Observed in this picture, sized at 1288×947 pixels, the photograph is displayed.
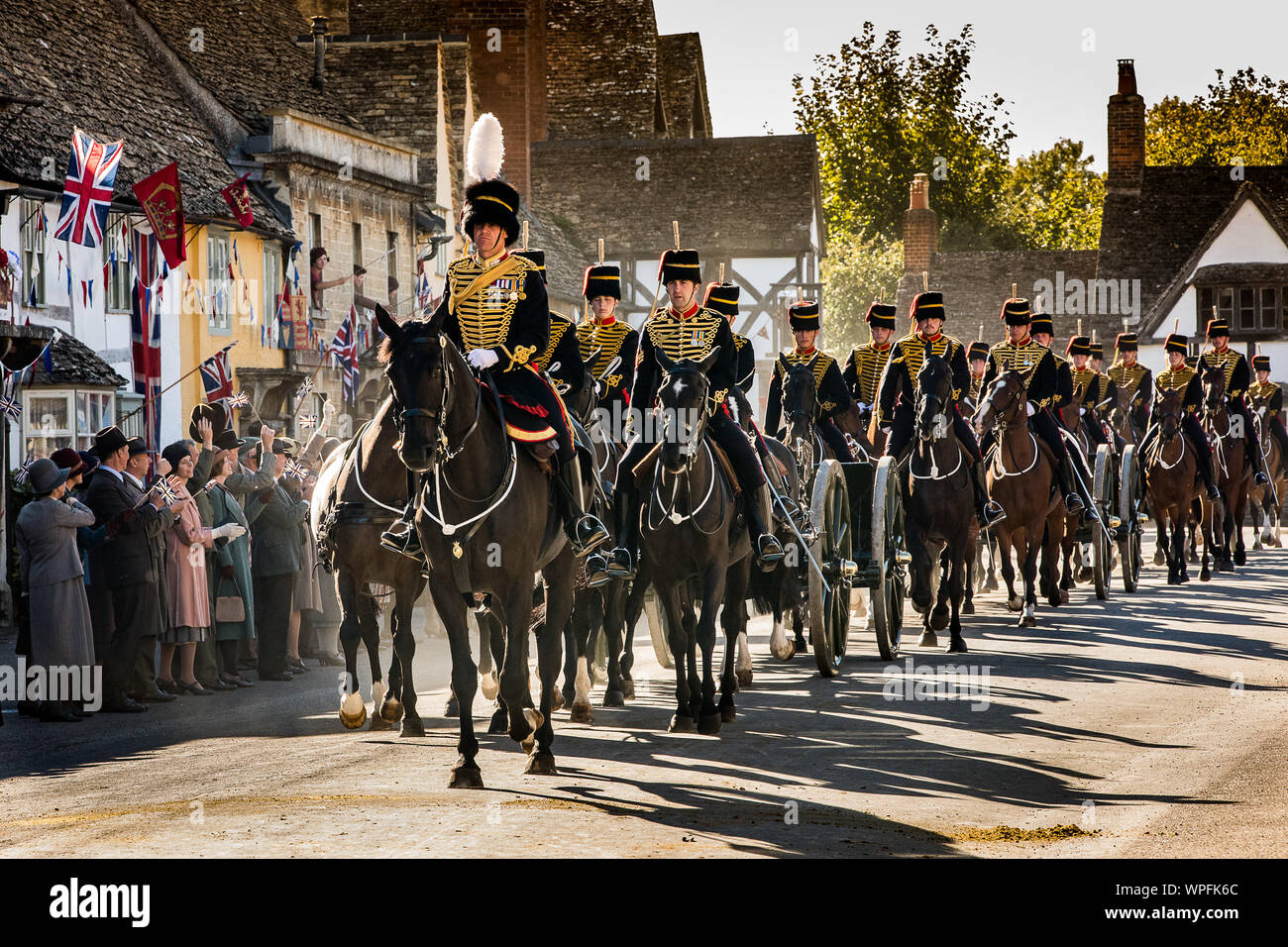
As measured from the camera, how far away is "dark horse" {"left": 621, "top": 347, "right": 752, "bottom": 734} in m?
11.0

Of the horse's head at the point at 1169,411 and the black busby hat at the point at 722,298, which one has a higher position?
the black busby hat at the point at 722,298

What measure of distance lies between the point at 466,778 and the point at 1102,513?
12.4 metres

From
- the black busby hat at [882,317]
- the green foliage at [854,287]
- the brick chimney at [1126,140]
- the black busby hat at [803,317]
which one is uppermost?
the brick chimney at [1126,140]

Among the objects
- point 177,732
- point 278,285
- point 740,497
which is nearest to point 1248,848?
point 740,497

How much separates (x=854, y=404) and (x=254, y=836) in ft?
32.5

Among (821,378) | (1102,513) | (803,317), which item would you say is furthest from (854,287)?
(821,378)

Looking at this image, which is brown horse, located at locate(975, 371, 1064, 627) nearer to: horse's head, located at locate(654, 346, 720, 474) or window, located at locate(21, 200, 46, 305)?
horse's head, located at locate(654, 346, 720, 474)

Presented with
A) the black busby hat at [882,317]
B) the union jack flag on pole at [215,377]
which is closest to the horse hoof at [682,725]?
the black busby hat at [882,317]

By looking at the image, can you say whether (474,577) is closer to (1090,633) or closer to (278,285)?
(1090,633)

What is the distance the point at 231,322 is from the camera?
3016 centimetres

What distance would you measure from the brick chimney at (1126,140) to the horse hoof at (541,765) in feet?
166

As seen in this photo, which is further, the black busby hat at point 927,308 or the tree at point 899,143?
the tree at point 899,143

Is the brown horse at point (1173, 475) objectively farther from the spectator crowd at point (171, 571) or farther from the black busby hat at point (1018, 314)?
the spectator crowd at point (171, 571)

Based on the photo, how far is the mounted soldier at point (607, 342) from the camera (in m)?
14.0
